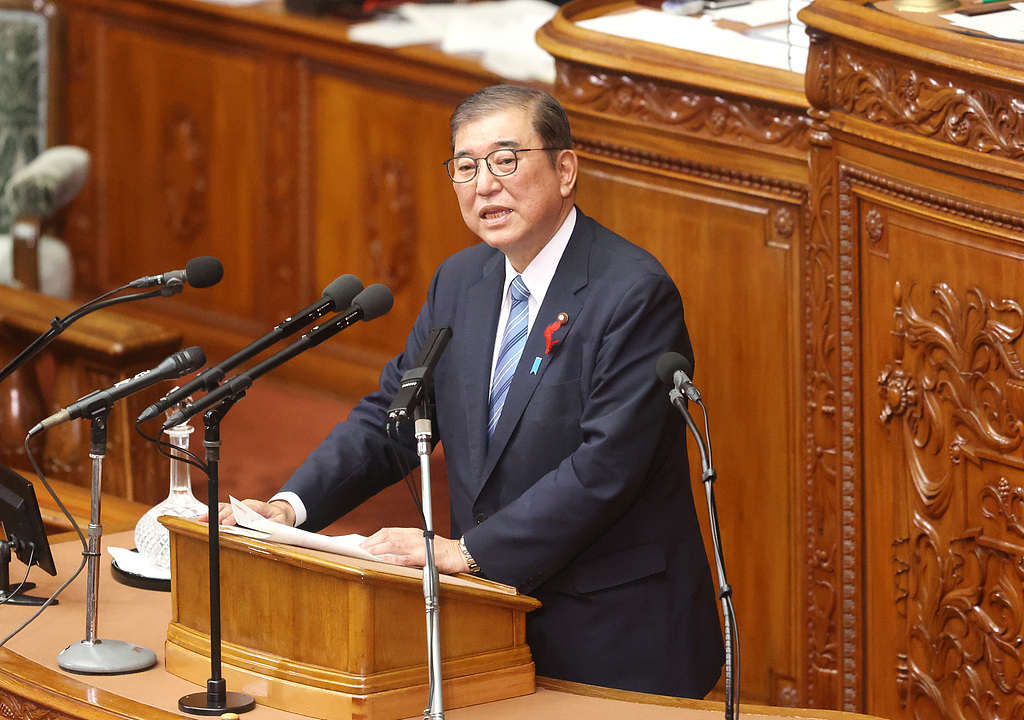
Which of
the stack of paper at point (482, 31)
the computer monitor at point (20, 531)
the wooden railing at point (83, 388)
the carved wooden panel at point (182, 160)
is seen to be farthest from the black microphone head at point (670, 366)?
the carved wooden panel at point (182, 160)

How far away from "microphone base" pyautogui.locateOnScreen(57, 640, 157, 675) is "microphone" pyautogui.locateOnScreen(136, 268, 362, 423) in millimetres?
415

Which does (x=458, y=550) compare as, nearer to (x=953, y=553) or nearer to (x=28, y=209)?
(x=953, y=553)

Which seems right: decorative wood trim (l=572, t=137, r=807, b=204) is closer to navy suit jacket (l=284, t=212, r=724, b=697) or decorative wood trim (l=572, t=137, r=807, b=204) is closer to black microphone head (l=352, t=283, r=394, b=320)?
navy suit jacket (l=284, t=212, r=724, b=697)

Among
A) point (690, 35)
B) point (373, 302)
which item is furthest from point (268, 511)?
point (690, 35)

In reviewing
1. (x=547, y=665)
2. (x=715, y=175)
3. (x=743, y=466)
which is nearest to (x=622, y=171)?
(x=715, y=175)

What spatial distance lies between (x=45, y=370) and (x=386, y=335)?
1399mm

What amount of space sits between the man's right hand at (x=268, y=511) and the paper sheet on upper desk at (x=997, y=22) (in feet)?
5.28

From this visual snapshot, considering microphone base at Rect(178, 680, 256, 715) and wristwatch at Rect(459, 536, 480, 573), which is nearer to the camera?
microphone base at Rect(178, 680, 256, 715)

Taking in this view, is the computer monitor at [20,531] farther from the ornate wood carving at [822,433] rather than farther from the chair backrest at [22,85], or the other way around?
the chair backrest at [22,85]

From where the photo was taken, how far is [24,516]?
9.39ft

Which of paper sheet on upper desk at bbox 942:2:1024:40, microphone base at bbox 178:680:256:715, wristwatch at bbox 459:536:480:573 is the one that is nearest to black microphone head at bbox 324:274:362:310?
wristwatch at bbox 459:536:480:573

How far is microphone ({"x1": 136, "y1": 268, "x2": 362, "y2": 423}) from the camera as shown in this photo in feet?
7.65

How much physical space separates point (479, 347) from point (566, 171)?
349 mm

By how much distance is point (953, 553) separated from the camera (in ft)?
11.0
